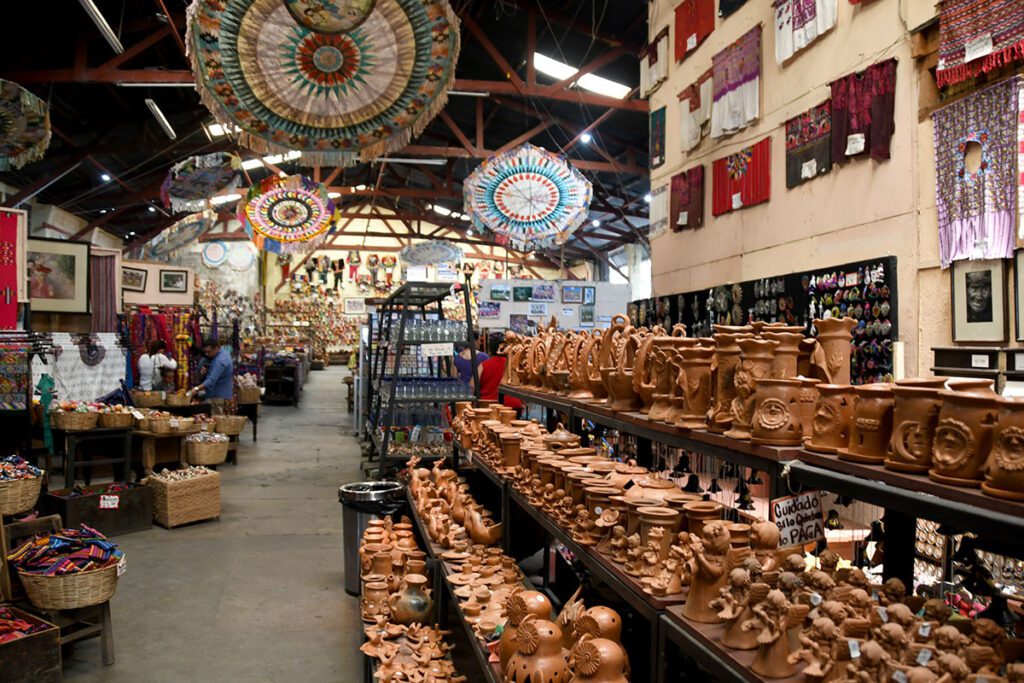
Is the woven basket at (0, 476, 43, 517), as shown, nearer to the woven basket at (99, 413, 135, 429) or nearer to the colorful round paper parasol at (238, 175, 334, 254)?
the woven basket at (99, 413, 135, 429)

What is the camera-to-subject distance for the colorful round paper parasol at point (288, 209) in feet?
31.5

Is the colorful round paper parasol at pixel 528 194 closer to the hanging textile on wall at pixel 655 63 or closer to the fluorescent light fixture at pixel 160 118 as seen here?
the hanging textile on wall at pixel 655 63

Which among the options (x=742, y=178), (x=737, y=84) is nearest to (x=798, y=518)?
(x=742, y=178)

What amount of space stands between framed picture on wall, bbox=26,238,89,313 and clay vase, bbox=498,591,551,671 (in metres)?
6.32

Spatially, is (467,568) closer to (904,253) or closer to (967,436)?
(967,436)

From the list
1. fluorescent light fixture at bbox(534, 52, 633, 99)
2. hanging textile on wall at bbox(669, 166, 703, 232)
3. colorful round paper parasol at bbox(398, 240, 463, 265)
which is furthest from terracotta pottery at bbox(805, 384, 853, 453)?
colorful round paper parasol at bbox(398, 240, 463, 265)

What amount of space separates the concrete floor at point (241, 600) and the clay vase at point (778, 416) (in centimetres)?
254

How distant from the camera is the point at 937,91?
393 cm

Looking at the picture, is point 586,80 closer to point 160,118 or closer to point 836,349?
point 160,118

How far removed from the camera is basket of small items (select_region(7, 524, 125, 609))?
329cm

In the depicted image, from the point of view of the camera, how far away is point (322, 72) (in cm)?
405

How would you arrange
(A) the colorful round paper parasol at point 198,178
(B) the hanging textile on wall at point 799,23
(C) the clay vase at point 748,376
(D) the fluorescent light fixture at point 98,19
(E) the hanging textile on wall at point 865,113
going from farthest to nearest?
(A) the colorful round paper parasol at point 198,178 → (D) the fluorescent light fixture at point 98,19 → (B) the hanging textile on wall at point 799,23 → (E) the hanging textile on wall at point 865,113 → (C) the clay vase at point 748,376

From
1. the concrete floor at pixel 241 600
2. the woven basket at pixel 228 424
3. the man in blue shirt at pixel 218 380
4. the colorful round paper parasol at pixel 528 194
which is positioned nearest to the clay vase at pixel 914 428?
the concrete floor at pixel 241 600

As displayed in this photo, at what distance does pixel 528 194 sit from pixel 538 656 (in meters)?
5.67
